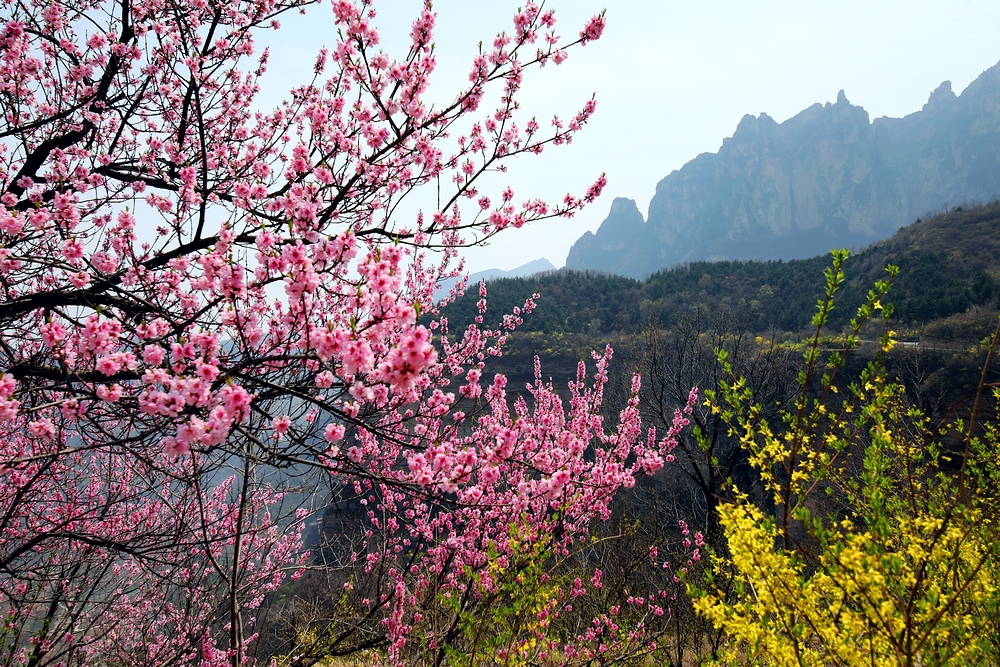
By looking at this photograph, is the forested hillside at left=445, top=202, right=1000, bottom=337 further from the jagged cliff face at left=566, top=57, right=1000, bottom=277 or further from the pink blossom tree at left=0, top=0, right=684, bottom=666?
the jagged cliff face at left=566, top=57, right=1000, bottom=277

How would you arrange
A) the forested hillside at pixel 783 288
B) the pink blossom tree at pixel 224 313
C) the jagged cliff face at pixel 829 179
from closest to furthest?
the pink blossom tree at pixel 224 313
the forested hillside at pixel 783 288
the jagged cliff face at pixel 829 179

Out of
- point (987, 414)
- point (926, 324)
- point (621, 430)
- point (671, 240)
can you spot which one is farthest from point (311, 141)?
point (671, 240)

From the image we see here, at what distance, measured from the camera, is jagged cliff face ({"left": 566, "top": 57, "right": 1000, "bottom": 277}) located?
110 m

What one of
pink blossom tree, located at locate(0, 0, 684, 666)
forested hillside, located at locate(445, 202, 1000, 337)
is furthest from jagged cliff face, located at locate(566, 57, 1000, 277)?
pink blossom tree, located at locate(0, 0, 684, 666)

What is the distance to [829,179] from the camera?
126m

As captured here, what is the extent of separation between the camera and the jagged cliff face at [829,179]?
363 ft

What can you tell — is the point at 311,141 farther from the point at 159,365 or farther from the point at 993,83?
the point at 993,83

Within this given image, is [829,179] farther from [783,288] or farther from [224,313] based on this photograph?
[224,313]

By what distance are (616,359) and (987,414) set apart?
17667 mm

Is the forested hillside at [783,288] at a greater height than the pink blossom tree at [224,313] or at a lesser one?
lesser

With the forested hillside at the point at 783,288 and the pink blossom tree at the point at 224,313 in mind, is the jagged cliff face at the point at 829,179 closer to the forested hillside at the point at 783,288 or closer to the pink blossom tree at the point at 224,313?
the forested hillside at the point at 783,288

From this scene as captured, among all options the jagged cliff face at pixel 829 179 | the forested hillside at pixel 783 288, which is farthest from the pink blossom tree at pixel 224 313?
the jagged cliff face at pixel 829 179

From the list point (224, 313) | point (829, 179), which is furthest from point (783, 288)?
point (829, 179)

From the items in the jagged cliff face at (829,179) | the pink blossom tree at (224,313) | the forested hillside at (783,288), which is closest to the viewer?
the pink blossom tree at (224,313)
